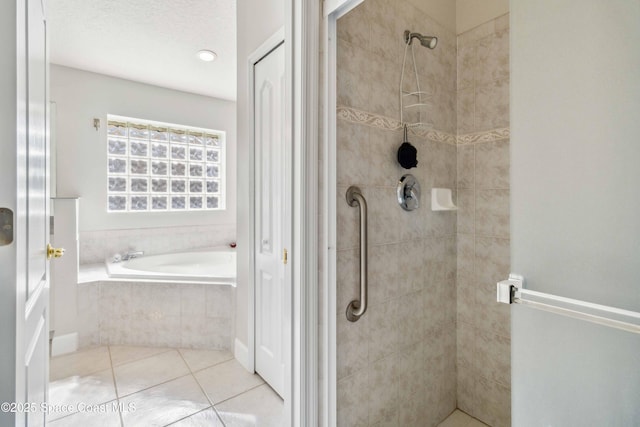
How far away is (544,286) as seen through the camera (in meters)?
0.75

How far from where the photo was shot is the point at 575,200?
2.30 ft

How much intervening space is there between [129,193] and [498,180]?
12.4 ft

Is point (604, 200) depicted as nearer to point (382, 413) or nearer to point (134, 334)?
point (382, 413)

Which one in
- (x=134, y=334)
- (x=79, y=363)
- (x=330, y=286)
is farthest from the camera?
(x=134, y=334)

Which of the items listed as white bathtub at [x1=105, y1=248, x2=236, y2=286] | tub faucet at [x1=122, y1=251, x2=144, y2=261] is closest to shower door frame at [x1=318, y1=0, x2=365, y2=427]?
white bathtub at [x1=105, y1=248, x2=236, y2=286]

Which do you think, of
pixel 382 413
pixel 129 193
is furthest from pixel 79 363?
pixel 382 413

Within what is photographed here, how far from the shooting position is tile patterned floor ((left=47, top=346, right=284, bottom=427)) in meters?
1.68

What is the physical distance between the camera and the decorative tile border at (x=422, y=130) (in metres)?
1.27

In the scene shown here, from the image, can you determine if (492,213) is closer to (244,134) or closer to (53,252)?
(244,134)

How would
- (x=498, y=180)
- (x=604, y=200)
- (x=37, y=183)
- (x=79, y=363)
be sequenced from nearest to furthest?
1. (x=604, y=200)
2. (x=37, y=183)
3. (x=498, y=180)
4. (x=79, y=363)

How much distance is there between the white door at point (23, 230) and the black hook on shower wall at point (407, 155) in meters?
1.31

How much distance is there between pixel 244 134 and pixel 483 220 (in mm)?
1680

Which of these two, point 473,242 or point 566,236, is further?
point 473,242

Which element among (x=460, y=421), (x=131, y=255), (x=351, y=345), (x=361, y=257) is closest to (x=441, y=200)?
(x=361, y=257)
